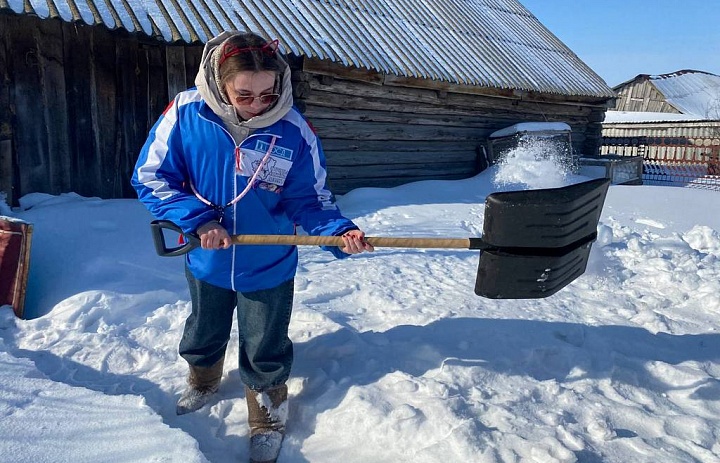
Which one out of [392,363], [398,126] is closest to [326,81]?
[398,126]

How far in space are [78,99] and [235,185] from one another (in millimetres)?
4185

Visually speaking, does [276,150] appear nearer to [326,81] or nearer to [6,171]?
[6,171]

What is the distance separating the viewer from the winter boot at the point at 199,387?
A: 2.18 meters

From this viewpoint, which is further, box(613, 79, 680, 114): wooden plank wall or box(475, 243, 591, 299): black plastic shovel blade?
box(613, 79, 680, 114): wooden plank wall

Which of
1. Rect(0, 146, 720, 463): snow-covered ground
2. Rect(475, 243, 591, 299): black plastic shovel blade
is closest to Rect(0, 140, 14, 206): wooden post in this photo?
Rect(0, 146, 720, 463): snow-covered ground

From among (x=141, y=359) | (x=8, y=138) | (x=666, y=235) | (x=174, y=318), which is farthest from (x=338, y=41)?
(x=141, y=359)

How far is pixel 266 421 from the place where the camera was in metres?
2.02

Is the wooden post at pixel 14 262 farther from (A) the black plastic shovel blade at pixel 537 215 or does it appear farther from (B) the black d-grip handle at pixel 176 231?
(A) the black plastic shovel blade at pixel 537 215

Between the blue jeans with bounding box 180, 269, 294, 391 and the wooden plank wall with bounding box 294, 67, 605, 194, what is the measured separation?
470 cm

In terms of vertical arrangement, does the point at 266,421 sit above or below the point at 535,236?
below

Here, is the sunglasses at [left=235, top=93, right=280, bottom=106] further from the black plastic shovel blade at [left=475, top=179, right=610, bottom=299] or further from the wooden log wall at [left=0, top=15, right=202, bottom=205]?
the wooden log wall at [left=0, top=15, right=202, bottom=205]

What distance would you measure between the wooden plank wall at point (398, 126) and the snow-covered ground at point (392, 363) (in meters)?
3.13

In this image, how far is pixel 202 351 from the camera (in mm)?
2215

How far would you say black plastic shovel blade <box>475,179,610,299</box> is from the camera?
2.12 meters
